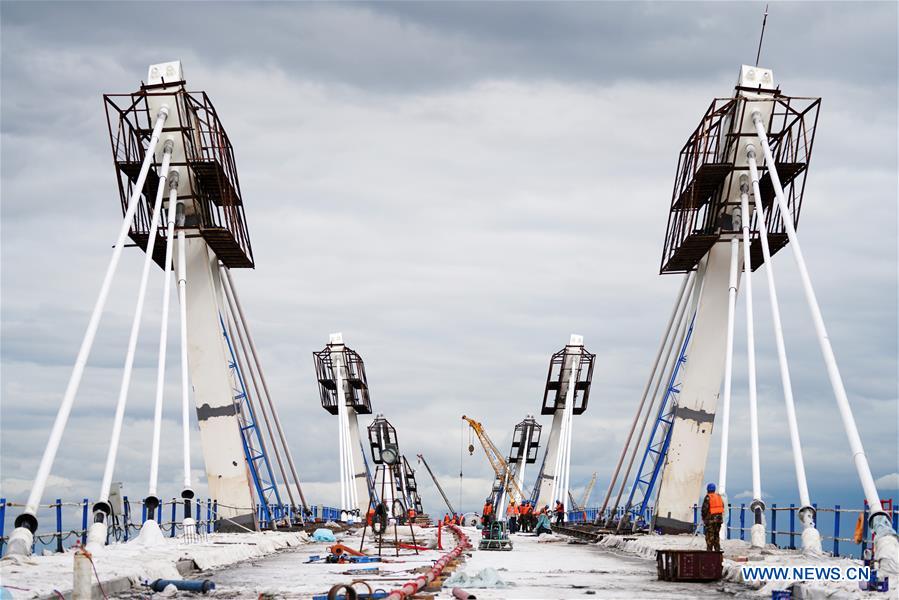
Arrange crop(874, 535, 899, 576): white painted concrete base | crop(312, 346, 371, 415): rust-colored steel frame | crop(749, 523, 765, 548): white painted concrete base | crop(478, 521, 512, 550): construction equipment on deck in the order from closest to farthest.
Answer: crop(874, 535, 899, 576): white painted concrete base → crop(749, 523, 765, 548): white painted concrete base → crop(478, 521, 512, 550): construction equipment on deck → crop(312, 346, 371, 415): rust-colored steel frame

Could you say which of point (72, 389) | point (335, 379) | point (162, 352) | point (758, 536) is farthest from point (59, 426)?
point (335, 379)

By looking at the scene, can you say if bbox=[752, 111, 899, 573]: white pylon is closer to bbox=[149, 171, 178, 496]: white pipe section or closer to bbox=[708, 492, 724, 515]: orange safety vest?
bbox=[708, 492, 724, 515]: orange safety vest

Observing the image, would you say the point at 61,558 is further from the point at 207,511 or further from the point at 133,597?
the point at 207,511

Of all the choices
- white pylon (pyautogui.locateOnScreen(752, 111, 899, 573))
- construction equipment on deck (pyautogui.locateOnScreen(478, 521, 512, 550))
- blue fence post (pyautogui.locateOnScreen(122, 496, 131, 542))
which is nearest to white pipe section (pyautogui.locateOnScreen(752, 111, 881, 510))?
white pylon (pyautogui.locateOnScreen(752, 111, 899, 573))

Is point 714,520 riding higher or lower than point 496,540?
higher

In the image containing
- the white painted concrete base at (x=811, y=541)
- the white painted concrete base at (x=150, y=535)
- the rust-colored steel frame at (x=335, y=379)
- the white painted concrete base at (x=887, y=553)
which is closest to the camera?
the white painted concrete base at (x=887, y=553)

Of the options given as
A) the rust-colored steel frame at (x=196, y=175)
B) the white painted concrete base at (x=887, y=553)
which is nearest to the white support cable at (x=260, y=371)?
the rust-colored steel frame at (x=196, y=175)

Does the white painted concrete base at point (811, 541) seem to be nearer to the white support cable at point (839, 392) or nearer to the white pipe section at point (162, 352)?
the white support cable at point (839, 392)

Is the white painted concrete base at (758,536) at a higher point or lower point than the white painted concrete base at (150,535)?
→ higher

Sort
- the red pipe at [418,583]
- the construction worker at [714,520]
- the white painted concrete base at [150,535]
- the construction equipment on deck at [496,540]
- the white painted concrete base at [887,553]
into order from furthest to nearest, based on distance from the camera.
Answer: the construction equipment on deck at [496,540] → the white painted concrete base at [150,535] → the construction worker at [714,520] → the white painted concrete base at [887,553] → the red pipe at [418,583]

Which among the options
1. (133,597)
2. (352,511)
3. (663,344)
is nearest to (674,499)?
(663,344)

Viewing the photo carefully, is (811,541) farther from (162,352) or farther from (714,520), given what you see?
(162,352)

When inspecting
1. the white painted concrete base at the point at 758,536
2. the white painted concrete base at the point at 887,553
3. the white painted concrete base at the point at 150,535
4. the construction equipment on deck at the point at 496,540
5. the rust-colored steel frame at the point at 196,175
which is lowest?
the construction equipment on deck at the point at 496,540

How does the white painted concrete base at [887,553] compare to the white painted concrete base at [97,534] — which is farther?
the white painted concrete base at [97,534]
